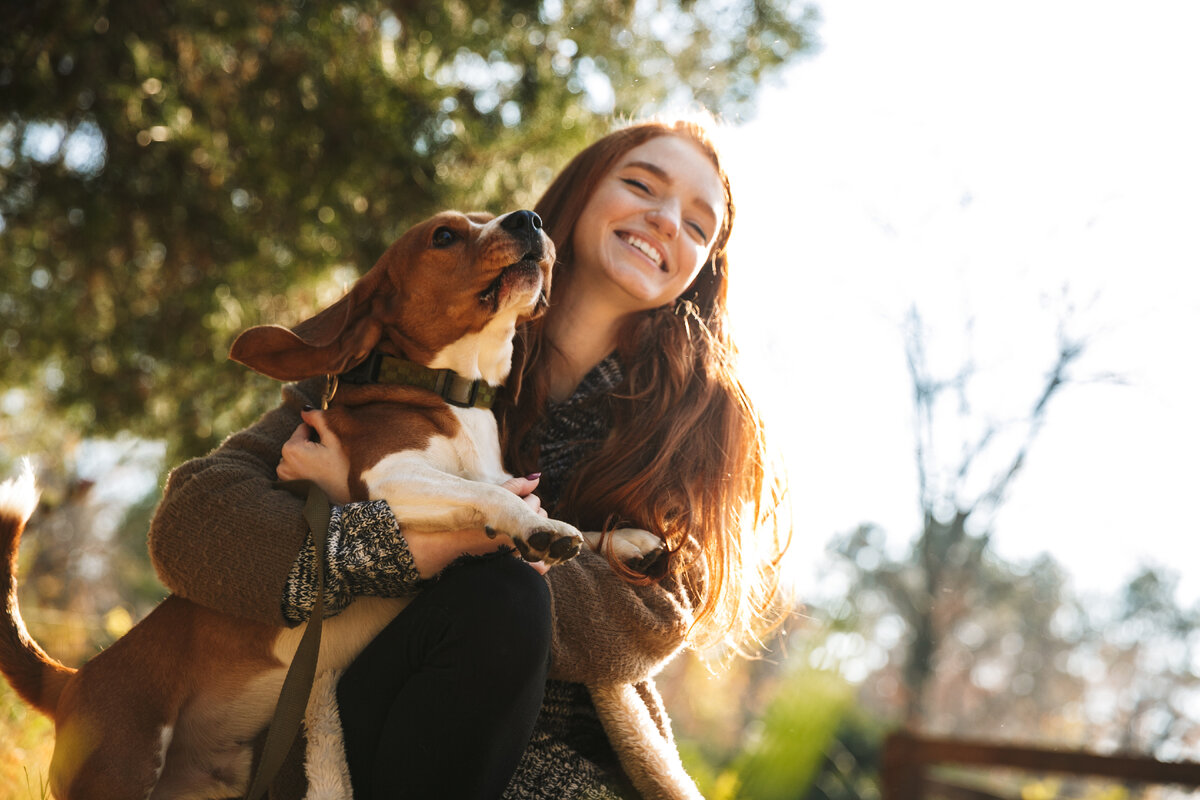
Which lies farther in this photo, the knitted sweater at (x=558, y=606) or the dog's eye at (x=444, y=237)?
the dog's eye at (x=444, y=237)

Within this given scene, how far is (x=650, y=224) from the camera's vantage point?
9.66ft

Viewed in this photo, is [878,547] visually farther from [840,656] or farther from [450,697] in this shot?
[450,697]

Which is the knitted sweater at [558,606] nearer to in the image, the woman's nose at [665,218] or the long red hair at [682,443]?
the long red hair at [682,443]

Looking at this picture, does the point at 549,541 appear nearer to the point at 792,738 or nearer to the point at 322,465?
the point at 322,465

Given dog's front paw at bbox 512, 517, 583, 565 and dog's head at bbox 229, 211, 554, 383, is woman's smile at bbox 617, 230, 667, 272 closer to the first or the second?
dog's head at bbox 229, 211, 554, 383

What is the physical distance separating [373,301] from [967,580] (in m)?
9.69

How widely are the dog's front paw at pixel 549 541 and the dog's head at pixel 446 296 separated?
648 millimetres

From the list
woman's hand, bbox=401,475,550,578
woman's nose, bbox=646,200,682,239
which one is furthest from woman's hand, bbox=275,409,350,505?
woman's nose, bbox=646,200,682,239

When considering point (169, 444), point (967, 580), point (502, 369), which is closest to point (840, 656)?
point (967, 580)

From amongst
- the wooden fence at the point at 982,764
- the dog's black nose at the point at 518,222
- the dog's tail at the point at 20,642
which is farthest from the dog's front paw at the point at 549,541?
the wooden fence at the point at 982,764

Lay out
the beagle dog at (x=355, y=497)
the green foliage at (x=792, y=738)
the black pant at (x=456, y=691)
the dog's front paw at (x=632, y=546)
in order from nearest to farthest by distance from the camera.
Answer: the black pant at (x=456, y=691), the beagle dog at (x=355, y=497), the dog's front paw at (x=632, y=546), the green foliage at (x=792, y=738)

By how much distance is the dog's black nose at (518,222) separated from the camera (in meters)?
2.47

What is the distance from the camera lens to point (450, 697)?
195 cm

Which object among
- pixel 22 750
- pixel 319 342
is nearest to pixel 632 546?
pixel 319 342
